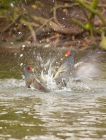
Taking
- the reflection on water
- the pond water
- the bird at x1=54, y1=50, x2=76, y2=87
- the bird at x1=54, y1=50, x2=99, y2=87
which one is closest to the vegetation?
the bird at x1=54, y1=50, x2=99, y2=87

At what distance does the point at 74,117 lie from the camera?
8.54 metres

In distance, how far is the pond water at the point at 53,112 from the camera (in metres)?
7.62

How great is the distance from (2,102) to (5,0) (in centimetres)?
785

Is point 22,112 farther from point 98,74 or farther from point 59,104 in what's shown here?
point 98,74

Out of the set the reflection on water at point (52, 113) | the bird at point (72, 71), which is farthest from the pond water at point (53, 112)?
the bird at point (72, 71)

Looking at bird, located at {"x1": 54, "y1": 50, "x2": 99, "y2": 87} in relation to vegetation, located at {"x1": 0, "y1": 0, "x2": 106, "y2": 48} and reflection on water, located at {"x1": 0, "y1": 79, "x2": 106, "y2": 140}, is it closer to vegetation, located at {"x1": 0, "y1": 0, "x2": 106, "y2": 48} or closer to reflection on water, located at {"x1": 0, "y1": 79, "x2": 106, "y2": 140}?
reflection on water, located at {"x1": 0, "y1": 79, "x2": 106, "y2": 140}

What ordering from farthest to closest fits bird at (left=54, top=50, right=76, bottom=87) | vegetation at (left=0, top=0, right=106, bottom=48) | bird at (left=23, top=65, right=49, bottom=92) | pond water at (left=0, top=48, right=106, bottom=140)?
vegetation at (left=0, top=0, right=106, bottom=48) < bird at (left=54, top=50, right=76, bottom=87) < bird at (left=23, top=65, right=49, bottom=92) < pond water at (left=0, top=48, right=106, bottom=140)

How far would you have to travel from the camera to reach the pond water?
7621mm

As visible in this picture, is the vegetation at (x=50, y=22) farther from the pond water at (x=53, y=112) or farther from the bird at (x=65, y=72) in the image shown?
the bird at (x=65, y=72)

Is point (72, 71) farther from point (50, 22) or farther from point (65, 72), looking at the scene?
point (50, 22)

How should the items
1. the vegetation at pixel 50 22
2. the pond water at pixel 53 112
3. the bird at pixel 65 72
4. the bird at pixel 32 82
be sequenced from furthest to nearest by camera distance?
the vegetation at pixel 50 22
the bird at pixel 65 72
the bird at pixel 32 82
the pond water at pixel 53 112

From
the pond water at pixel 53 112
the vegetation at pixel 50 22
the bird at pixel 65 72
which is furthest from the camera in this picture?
the vegetation at pixel 50 22

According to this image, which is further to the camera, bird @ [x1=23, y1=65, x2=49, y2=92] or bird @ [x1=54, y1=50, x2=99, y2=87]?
bird @ [x1=54, y1=50, x2=99, y2=87]

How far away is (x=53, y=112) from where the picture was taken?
8.83 m
